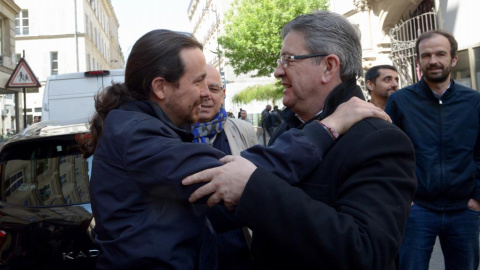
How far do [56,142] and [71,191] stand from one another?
1.73ft

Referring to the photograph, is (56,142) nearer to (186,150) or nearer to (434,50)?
(186,150)

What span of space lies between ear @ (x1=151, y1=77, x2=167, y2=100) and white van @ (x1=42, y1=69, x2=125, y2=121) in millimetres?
7640

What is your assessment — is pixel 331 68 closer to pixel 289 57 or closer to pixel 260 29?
pixel 289 57

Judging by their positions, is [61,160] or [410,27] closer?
[61,160]

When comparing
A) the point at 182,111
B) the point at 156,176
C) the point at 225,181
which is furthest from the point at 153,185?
the point at 182,111

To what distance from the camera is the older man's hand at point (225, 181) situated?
1487 millimetres

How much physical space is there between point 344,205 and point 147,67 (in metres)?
0.94

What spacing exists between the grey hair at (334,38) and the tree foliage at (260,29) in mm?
27396

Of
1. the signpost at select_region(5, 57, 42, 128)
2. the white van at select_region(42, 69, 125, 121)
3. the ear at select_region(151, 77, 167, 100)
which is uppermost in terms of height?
the signpost at select_region(5, 57, 42, 128)

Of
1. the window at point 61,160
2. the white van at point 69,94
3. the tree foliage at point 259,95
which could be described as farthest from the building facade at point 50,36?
the window at point 61,160

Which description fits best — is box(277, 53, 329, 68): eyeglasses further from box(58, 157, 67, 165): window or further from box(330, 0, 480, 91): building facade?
box(330, 0, 480, 91): building facade

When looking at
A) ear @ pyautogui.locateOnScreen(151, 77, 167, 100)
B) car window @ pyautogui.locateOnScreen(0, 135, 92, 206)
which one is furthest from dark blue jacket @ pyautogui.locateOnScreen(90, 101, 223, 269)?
car window @ pyautogui.locateOnScreen(0, 135, 92, 206)

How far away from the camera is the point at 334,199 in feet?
5.28

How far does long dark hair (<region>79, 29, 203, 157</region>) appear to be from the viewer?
6.23ft
